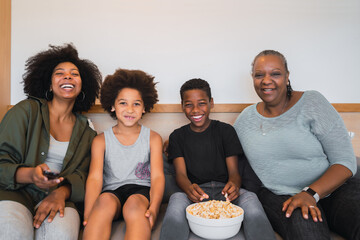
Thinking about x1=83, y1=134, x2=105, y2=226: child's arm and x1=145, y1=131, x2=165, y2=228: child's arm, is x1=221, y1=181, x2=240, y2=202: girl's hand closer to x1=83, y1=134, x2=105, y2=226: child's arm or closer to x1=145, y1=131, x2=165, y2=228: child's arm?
x1=145, y1=131, x2=165, y2=228: child's arm

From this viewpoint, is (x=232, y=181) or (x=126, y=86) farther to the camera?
(x=126, y=86)

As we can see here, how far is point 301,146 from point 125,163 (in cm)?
91

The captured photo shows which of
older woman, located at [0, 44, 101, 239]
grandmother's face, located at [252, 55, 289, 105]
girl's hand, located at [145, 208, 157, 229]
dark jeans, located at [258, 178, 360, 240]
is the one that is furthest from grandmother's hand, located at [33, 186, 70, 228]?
grandmother's face, located at [252, 55, 289, 105]

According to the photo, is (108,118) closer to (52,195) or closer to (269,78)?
(52,195)

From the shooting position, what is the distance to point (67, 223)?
4.08 ft

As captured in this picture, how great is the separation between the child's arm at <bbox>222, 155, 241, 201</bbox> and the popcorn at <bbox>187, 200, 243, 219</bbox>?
15cm

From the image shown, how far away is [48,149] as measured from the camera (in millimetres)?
1514

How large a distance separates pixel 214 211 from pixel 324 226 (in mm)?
443

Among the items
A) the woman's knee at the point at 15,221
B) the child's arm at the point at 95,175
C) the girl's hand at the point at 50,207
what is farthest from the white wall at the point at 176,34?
the woman's knee at the point at 15,221

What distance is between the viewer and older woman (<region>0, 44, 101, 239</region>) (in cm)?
122

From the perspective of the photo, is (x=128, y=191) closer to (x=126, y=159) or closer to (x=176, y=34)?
(x=126, y=159)

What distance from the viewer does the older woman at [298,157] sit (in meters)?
1.25

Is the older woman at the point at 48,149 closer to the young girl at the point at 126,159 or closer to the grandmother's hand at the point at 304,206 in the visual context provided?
the young girl at the point at 126,159

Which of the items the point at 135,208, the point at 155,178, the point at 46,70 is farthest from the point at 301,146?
the point at 46,70
